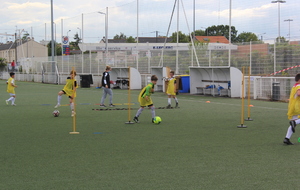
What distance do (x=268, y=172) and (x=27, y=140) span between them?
564cm

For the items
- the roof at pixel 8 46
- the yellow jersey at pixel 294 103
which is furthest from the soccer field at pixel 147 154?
the roof at pixel 8 46

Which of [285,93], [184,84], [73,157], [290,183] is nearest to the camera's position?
[290,183]

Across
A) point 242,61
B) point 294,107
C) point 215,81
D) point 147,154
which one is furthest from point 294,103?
point 215,81

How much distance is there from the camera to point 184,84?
27.4 meters

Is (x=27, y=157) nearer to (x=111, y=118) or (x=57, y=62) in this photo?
(x=111, y=118)

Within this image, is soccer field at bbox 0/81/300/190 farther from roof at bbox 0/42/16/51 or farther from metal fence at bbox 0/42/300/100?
roof at bbox 0/42/16/51

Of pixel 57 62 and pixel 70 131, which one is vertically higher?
pixel 57 62

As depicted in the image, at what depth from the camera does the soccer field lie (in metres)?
6.21

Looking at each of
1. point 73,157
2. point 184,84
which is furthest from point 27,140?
point 184,84

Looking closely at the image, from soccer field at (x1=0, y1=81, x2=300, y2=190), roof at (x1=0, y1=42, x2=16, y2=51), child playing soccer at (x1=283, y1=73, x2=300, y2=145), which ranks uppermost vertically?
roof at (x1=0, y1=42, x2=16, y2=51)

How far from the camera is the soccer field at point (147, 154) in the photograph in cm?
621

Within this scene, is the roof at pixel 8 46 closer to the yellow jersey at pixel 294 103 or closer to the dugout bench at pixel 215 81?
the dugout bench at pixel 215 81

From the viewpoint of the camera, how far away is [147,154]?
26.8 ft

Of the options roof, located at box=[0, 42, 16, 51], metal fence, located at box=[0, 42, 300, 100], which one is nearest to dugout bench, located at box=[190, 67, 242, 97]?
metal fence, located at box=[0, 42, 300, 100]
